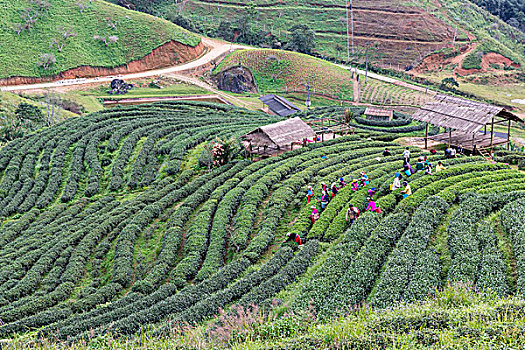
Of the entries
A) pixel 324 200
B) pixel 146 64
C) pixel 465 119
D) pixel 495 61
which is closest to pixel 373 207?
pixel 324 200

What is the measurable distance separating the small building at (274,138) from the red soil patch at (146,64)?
6194 cm

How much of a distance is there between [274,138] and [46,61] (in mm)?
67181

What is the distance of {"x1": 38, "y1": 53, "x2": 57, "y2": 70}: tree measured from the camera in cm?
8988

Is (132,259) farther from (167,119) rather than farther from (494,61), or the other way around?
(494,61)

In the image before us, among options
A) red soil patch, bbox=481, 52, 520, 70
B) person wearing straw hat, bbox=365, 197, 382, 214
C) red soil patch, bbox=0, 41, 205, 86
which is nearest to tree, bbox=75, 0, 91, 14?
red soil patch, bbox=0, 41, 205, 86

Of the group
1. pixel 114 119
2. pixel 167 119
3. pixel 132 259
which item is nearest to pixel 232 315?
pixel 132 259

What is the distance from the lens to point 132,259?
96.8 feet

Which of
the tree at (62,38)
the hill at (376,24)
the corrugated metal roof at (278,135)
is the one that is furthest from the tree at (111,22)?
the corrugated metal roof at (278,135)

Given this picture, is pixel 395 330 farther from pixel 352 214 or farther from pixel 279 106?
pixel 279 106

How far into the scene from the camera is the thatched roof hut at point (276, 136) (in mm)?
41875

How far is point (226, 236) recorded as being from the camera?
2998 cm

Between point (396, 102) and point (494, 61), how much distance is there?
39.8 meters

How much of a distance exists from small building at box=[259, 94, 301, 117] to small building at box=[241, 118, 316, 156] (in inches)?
1222

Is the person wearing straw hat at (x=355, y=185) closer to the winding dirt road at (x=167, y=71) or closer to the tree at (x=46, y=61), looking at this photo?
the winding dirt road at (x=167, y=71)
